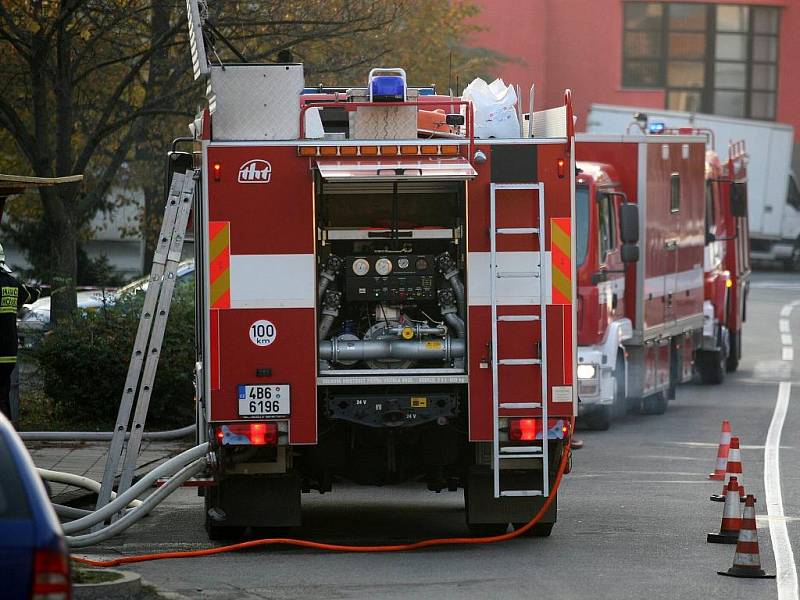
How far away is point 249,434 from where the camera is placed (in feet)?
33.4

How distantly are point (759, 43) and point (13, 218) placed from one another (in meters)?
41.2

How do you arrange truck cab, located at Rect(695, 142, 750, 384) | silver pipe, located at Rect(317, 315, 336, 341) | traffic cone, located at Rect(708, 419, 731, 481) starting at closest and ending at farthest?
silver pipe, located at Rect(317, 315, 336, 341)
traffic cone, located at Rect(708, 419, 731, 481)
truck cab, located at Rect(695, 142, 750, 384)

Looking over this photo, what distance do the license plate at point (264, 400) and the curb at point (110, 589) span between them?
5.64 ft

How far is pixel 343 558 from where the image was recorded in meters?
10.2

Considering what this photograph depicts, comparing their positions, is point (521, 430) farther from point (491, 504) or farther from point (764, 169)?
point (764, 169)

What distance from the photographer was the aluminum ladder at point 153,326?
11.0 m

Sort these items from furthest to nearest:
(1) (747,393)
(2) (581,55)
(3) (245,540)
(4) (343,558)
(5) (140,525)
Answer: (2) (581,55) → (1) (747,393) → (5) (140,525) → (3) (245,540) → (4) (343,558)

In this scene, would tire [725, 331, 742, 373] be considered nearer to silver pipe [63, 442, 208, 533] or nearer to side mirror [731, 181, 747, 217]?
side mirror [731, 181, 747, 217]

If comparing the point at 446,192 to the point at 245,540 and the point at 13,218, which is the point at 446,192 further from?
the point at 13,218

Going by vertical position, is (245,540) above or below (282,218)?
below

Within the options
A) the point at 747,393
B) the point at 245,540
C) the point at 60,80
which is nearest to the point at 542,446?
the point at 245,540

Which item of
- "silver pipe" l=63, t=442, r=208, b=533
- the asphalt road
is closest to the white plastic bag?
the asphalt road

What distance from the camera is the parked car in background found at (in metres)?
18.8

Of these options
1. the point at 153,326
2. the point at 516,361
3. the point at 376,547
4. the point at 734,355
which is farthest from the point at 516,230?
the point at 734,355
